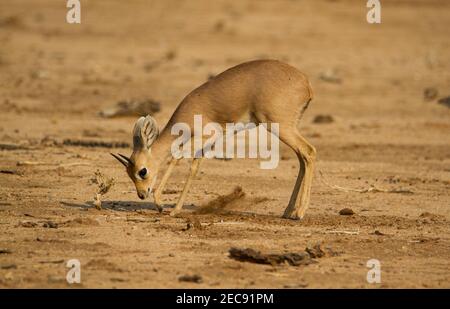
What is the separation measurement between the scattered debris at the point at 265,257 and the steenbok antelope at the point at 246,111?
190cm

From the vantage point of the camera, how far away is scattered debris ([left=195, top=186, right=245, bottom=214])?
10.6 meters

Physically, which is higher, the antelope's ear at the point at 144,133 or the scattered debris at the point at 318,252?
the antelope's ear at the point at 144,133

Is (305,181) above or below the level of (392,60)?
below

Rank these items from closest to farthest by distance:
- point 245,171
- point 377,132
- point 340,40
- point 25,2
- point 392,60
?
1. point 245,171
2. point 377,132
3. point 392,60
4. point 340,40
5. point 25,2

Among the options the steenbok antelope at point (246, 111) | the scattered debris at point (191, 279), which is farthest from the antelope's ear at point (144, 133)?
the scattered debris at point (191, 279)

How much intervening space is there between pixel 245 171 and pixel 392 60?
1407 centimetres

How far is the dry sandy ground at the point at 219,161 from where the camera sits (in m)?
8.59

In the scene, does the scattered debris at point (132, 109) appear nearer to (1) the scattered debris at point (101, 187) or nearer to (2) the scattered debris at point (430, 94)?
(2) the scattered debris at point (430, 94)

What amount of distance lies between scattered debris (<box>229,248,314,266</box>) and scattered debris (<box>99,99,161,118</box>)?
9034 millimetres

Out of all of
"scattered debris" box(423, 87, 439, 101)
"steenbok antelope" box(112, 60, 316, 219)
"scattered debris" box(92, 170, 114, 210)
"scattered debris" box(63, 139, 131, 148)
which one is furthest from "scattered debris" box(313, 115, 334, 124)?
"scattered debris" box(92, 170, 114, 210)

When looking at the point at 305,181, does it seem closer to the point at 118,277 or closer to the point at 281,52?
the point at 118,277

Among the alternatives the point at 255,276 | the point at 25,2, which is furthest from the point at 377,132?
the point at 25,2
